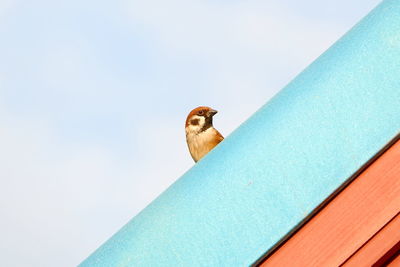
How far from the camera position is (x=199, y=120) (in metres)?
6.47

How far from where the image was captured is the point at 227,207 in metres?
1.35

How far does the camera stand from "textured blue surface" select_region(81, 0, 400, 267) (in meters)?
1.27

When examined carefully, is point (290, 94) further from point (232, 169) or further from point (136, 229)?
point (136, 229)

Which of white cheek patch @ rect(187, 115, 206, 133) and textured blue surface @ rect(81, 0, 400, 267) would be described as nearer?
textured blue surface @ rect(81, 0, 400, 267)

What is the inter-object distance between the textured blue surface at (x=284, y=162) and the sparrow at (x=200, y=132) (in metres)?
4.76

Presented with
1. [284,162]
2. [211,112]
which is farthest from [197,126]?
[284,162]

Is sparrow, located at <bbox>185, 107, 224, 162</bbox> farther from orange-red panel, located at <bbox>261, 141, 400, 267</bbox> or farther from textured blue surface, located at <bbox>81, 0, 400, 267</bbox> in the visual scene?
orange-red panel, located at <bbox>261, 141, 400, 267</bbox>

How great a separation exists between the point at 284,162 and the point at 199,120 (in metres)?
5.15

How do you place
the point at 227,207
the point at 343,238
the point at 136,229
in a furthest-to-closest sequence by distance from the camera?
the point at 136,229
the point at 227,207
the point at 343,238

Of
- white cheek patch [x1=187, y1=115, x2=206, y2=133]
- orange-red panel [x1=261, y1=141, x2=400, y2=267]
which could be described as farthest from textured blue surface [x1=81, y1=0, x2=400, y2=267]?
white cheek patch [x1=187, y1=115, x2=206, y2=133]

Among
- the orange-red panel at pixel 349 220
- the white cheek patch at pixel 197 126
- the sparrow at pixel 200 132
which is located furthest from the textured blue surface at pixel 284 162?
the white cheek patch at pixel 197 126

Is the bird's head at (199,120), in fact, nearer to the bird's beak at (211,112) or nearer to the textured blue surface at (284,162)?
the bird's beak at (211,112)

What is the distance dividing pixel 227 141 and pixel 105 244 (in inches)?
13.9

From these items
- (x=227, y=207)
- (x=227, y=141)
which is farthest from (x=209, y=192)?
(x=227, y=141)
